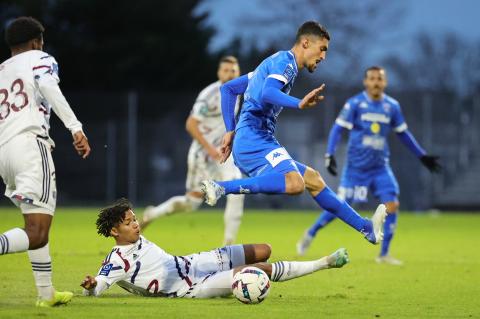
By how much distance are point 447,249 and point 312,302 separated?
24.8 feet

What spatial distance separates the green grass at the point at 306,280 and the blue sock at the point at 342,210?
638mm

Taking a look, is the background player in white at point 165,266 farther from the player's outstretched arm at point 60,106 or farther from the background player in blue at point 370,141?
the background player in blue at point 370,141

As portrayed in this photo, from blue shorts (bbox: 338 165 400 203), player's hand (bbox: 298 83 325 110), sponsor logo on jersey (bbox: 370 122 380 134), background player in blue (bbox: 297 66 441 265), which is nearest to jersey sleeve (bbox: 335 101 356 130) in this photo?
background player in blue (bbox: 297 66 441 265)

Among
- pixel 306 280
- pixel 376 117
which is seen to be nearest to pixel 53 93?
pixel 306 280

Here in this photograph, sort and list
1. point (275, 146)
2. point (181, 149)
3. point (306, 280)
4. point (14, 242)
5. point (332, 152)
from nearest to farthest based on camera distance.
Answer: point (14, 242) → point (275, 146) → point (306, 280) → point (332, 152) → point (181, 149)

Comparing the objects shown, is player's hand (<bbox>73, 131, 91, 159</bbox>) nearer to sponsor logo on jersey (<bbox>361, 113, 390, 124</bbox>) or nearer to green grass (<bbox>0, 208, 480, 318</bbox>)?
green grass (<bbox>0, 208, 480, 318</bbox>)

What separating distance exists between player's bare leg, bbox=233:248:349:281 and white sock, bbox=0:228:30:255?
1994mm

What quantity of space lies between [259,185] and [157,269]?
128cm

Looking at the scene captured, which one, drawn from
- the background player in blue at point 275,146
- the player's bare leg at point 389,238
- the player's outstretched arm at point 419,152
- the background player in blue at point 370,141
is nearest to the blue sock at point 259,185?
the background player in blue at point 275,146

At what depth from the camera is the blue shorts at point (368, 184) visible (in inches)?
549

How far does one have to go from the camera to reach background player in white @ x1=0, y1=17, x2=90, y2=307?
25.6ft

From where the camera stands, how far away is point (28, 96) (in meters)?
7.98

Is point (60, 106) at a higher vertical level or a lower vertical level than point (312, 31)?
lower

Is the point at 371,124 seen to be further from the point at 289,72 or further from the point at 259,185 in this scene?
the point at 259,185
